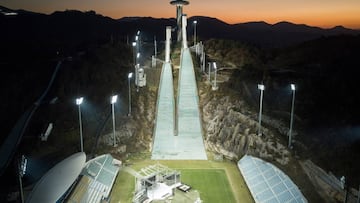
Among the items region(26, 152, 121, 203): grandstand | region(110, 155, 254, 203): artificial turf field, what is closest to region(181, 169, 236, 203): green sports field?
region(110, 155, 254, 203): artificial turf field

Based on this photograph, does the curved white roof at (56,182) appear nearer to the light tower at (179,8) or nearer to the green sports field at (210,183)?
the green sports field at (210,183)

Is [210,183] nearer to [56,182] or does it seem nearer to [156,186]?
[156,186]

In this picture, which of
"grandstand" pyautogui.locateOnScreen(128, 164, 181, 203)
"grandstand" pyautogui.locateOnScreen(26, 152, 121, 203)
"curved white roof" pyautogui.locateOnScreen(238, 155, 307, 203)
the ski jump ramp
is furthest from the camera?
the ski jump ramp

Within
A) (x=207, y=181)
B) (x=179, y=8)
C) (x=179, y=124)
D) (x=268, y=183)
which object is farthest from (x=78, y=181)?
(x=179, y=8)

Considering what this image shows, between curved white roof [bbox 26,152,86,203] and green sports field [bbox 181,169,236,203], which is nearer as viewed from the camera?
curved white roof [bbox 26,152,86,203]

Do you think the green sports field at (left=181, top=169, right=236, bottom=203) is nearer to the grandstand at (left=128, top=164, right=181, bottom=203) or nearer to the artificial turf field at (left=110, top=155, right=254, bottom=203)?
the artificial turf field at (left=110, top=155, right=254, bottom=203)

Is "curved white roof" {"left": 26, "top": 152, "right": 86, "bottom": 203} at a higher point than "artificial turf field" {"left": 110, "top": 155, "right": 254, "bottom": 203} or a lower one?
higher

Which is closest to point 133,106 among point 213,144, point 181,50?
point 213,144

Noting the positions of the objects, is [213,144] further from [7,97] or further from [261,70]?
[7,97]
